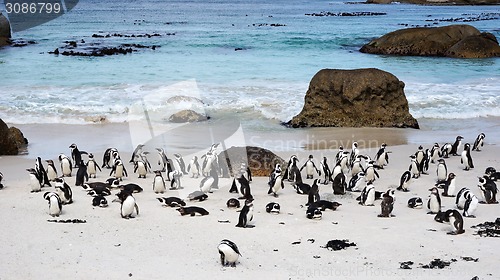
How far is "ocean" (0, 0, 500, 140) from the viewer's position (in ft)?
63.3

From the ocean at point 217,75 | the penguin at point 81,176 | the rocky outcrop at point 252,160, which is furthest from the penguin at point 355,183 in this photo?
the ocean at point 217,75

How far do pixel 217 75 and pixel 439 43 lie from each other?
13.2 metres

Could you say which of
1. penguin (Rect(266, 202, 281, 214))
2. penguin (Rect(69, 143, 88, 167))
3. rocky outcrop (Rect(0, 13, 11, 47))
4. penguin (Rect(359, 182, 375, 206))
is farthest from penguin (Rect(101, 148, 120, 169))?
rocky outcrop (Rect(0, 13, 11, 47))

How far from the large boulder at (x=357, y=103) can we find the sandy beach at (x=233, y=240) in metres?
5.85

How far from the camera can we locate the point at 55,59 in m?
34.5

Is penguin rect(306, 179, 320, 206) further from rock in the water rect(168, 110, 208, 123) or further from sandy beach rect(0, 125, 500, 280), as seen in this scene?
rock in the water rect(168, 110, 208, 123)

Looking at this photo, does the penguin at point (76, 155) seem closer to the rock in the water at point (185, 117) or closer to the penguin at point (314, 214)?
the penguin at point (314, 214)

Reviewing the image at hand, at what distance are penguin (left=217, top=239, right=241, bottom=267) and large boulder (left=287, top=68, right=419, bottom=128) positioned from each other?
9.86 m

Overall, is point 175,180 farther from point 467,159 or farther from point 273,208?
point 467,159

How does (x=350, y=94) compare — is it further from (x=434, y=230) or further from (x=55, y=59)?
(x=55, y=59)

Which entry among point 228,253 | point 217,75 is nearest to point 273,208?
point 228,253

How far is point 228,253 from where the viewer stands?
23.9 ft

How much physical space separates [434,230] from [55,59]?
94.9ft

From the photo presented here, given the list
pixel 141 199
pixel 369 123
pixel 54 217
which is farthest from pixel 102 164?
pixel 369 123
